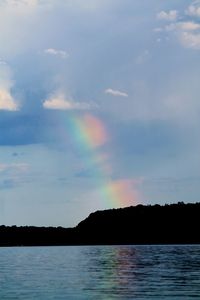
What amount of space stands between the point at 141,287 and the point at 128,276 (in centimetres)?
2071

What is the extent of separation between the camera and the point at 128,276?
9881cm

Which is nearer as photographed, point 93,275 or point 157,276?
point 157,276

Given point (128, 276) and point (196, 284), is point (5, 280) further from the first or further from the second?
point (196, 284)

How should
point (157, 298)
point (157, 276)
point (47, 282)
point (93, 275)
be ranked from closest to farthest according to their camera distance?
1. point (157, 298)
2. point (47, 282)
3. point (157, 276)
4. point (93, 275)

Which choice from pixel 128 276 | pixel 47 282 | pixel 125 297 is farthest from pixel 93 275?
pixel 125 297

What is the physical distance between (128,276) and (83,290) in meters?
23.8

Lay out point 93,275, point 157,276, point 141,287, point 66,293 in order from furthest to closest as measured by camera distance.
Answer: point 93,275 → point 157,276 → point 141,287 → point 66,293

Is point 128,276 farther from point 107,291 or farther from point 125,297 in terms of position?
point 125,297

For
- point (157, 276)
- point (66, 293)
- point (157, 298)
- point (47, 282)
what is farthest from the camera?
point (157, 276)

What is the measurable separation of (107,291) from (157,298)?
10.8 metres

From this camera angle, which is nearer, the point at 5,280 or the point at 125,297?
the point at 125,297

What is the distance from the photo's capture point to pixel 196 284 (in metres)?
80.2

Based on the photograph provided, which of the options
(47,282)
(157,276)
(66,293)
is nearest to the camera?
(66,293)

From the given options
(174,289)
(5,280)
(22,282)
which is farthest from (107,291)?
(5,280)
